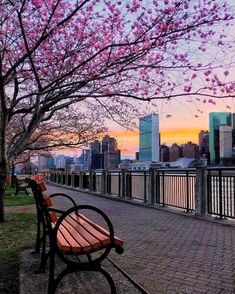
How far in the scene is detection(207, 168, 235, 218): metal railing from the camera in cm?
974

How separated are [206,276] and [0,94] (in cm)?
585

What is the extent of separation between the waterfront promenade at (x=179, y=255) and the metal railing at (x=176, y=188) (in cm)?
149

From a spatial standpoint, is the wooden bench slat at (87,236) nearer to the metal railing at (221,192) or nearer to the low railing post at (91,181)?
the metal railing at (221,192)

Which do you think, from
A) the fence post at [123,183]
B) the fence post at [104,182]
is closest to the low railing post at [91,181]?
the fence post at [104,182]

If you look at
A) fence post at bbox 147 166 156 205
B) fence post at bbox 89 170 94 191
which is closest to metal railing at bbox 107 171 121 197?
fence post at bbox 89 170 94 191

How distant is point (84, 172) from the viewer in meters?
27.5

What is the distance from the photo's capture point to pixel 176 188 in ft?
41.5

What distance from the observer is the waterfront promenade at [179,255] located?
4754 mm

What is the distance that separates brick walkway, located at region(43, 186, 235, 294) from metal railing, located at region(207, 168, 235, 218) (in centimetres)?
58

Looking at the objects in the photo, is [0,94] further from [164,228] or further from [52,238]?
[52,238]

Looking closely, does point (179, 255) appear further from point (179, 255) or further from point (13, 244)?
point (13, 244)

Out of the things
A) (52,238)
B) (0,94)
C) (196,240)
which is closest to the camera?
(52,238)

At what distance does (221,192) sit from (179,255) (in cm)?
415

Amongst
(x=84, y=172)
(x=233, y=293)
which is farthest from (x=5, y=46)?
(x=84, y=172)
